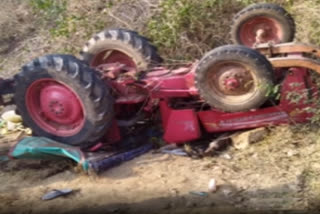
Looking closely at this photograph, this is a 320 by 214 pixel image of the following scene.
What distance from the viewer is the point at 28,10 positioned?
10.8 meters

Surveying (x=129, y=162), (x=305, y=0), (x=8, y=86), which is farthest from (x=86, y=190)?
(x=305, y=0)

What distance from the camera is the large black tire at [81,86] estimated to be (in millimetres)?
5586

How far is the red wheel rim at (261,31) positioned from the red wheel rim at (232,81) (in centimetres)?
125

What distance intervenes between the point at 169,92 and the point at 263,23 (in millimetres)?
1681

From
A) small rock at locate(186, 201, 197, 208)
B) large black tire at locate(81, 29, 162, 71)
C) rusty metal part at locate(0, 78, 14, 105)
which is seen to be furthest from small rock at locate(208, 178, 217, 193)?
rusty metal part at locate(0, 78, 14, 105)

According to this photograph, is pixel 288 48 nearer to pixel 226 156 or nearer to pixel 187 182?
pixel 226 156

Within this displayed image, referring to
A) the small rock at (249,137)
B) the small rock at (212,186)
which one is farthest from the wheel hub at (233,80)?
the small rock at (212,186)

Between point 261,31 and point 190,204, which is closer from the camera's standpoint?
point 190,204

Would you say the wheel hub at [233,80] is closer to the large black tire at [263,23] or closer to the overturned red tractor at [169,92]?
the overturned red tractor at [169,92]

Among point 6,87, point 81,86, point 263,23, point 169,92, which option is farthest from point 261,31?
point 6,87

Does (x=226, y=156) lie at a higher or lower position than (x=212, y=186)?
higher

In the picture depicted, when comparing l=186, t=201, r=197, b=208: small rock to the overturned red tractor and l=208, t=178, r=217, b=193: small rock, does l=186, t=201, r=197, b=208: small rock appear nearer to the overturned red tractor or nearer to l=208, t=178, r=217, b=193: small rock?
l=208, t=178, r=217, b=193: small rock

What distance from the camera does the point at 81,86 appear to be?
221 inches

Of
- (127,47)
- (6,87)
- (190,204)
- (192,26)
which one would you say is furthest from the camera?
(192,26)
